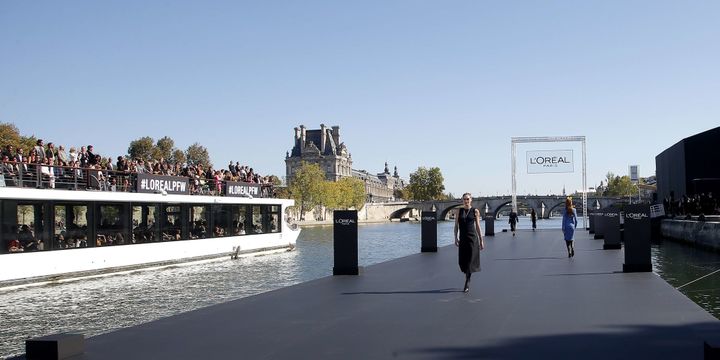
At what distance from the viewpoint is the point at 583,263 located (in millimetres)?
19578

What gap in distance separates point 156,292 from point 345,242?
895 cm

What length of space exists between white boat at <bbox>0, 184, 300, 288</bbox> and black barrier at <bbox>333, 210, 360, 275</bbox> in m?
11.5

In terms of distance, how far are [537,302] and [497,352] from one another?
14.3ft

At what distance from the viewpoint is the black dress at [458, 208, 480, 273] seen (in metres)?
13.0

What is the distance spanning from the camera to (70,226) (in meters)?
24.5

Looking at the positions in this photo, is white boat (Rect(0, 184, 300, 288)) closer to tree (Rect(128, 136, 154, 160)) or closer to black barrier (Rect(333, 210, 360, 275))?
black barrier (Rect(333, 210, 360, 275))

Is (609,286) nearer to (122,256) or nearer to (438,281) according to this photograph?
(438,281)

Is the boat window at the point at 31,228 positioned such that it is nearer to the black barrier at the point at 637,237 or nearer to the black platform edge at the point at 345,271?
the black platform edge at the point at 345,271

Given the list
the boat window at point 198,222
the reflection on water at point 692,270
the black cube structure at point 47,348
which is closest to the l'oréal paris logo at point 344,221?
the reflection on water at point 692,270

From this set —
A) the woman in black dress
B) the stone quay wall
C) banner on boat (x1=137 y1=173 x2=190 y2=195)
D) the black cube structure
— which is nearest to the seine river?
the stone quay wall

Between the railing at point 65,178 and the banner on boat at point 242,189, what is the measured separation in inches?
137

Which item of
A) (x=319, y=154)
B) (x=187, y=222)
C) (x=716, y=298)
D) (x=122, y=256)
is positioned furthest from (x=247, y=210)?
(x=319, y=154)

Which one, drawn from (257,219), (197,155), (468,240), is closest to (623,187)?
(197,155)

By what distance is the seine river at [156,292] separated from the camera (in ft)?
54.2
